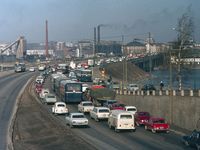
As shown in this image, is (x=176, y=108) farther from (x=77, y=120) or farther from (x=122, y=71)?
(x=122, y=71)

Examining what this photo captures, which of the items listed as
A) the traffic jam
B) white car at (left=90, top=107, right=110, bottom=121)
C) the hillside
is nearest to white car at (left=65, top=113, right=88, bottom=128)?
the traffic jam

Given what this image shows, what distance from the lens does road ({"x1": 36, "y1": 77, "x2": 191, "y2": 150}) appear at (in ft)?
123

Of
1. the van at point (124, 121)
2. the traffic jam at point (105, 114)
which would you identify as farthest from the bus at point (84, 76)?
the van at point (124, 121)

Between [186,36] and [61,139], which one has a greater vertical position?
[186,36]

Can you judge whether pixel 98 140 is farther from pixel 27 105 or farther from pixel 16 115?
pixel 27 105

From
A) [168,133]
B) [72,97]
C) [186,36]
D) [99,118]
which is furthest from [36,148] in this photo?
[186,36]

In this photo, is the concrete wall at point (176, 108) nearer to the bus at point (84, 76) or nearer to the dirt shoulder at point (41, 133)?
the dirt shoulder at point (41, 133)

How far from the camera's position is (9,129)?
54.3 meters

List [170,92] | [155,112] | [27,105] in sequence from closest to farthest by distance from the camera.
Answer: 1. [170,92]
2. [155,112]
3. [27,105]

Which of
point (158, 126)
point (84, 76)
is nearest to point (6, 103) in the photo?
point (84, 76)

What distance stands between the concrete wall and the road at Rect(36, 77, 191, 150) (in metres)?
2.73

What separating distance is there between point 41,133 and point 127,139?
37.0 ft

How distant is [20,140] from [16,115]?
23.9 m

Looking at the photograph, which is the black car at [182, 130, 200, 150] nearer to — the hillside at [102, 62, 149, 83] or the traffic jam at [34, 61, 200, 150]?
the traffic jam at [34, 61, 200, 150]
